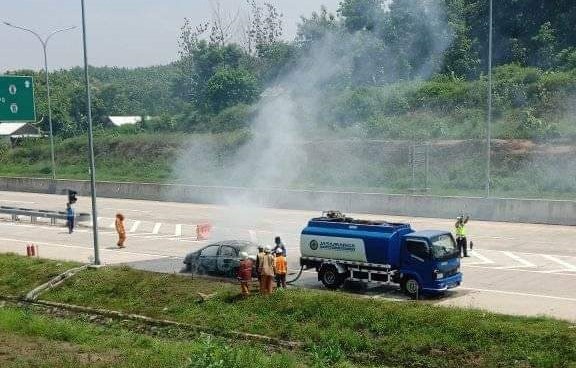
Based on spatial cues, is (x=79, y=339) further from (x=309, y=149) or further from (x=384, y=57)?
(x=384, y=57)

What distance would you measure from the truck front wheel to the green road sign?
1899 cm

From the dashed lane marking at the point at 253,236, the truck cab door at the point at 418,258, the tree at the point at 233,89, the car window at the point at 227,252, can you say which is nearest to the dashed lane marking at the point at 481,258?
the truck cab door at the point at 418,258

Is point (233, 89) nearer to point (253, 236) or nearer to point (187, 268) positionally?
point (253, 236)

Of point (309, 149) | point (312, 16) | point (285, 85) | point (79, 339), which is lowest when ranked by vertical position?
point (79, 339)

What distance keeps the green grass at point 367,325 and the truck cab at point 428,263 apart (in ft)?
4.32

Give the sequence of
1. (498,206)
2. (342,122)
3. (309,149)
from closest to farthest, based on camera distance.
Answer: (498,206) < (309,149) < (342,122)

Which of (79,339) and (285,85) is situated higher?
(285,85)

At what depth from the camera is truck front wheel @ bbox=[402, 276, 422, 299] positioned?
68.5ft

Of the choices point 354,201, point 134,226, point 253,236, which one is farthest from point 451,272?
point 134,226

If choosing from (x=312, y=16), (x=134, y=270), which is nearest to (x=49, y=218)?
(x=134, y=270)

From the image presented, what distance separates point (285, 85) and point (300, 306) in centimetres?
4816

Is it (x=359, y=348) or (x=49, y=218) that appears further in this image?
(x=49, y=218)

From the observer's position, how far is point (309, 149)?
179ft

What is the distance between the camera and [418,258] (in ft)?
68.4
